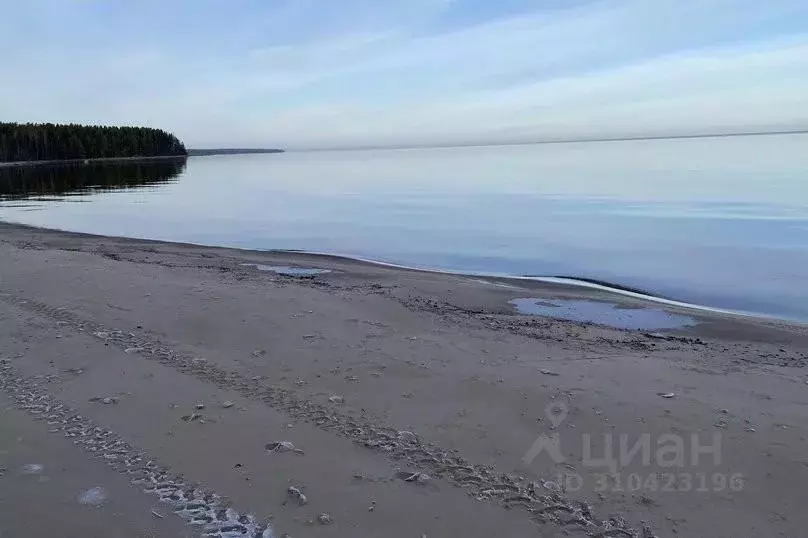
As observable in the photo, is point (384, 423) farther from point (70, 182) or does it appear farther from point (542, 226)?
point (70, 182)

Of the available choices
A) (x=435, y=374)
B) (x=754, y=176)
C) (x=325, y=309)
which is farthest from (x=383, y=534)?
(x=754, y=176)

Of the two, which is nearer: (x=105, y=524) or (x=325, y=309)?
(x=105, y=524)

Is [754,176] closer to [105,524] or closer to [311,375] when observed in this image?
[311,375]

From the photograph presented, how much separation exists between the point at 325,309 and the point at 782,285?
33.3 feet

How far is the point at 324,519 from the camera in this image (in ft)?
12.0

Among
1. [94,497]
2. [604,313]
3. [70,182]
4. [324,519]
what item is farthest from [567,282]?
[70,182]

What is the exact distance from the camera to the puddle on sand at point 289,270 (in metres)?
13.4

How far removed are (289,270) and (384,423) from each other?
943cm

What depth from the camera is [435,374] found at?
6168 millimetres

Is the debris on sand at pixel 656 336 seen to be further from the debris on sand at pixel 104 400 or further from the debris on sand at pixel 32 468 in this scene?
the debris on sand at pixel 32 468

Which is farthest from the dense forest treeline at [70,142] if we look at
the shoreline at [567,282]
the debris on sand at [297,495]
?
the debris on sand at [297,495]

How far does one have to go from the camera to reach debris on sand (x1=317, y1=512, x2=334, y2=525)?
3.62 meters

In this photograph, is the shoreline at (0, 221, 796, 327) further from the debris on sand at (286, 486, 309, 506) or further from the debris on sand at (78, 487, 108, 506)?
the debris on sand at (78, 487, 108, 506)

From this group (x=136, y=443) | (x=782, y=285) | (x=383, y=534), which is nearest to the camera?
(x=383, y=534)
